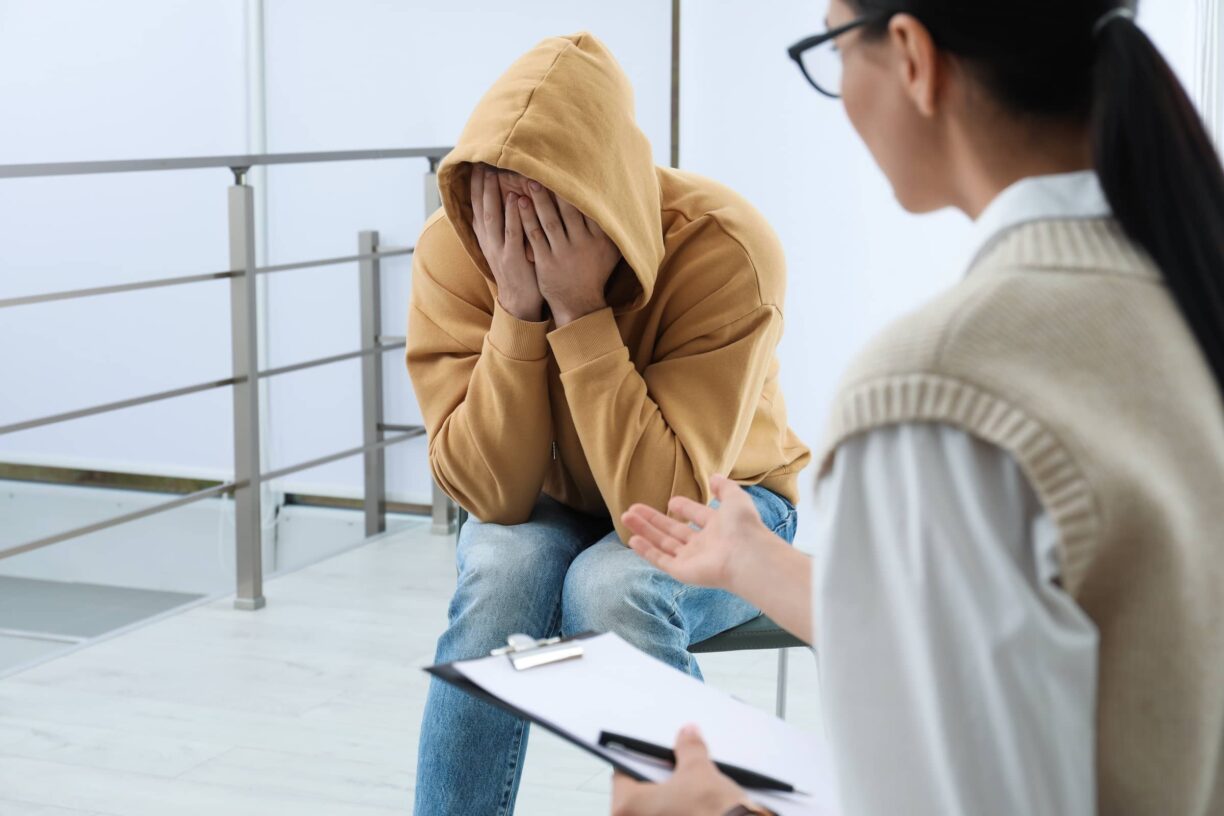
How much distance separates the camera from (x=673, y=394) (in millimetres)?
1563

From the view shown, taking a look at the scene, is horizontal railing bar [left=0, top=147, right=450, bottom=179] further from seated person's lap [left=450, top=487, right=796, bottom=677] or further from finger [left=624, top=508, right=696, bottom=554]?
finger [left=624, top=508, right=696, bottom=554]

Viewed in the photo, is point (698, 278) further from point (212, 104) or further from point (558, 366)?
point (212, 104)

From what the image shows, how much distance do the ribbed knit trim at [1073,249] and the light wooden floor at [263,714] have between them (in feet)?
4.87

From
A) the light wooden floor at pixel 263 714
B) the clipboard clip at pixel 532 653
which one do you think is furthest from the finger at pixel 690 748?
the light wooden floor at pixel 263 714

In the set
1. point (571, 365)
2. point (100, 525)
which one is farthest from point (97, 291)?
point (571, 365)

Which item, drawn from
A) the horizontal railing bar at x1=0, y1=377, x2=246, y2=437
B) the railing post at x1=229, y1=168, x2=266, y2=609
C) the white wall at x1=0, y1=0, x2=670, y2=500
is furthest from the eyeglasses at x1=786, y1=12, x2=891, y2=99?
the white wall at x1=0, y1=0, x2=670, y2=500

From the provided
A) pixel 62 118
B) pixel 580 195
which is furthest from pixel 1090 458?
pixel 62 118

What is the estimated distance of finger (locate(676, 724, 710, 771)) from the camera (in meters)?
0.82

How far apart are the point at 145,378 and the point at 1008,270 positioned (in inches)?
139

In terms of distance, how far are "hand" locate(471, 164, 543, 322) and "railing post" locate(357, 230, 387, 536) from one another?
1.98 metres

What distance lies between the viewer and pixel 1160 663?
590mm

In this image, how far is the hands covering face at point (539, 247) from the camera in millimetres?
1509

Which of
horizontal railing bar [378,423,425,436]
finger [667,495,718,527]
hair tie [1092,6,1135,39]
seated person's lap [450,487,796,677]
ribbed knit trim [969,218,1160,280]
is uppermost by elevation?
hair tie [1092,6,1135,39]

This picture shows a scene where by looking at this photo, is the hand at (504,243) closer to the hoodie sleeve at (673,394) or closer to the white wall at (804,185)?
the hoodie sleeve at (673,394)
